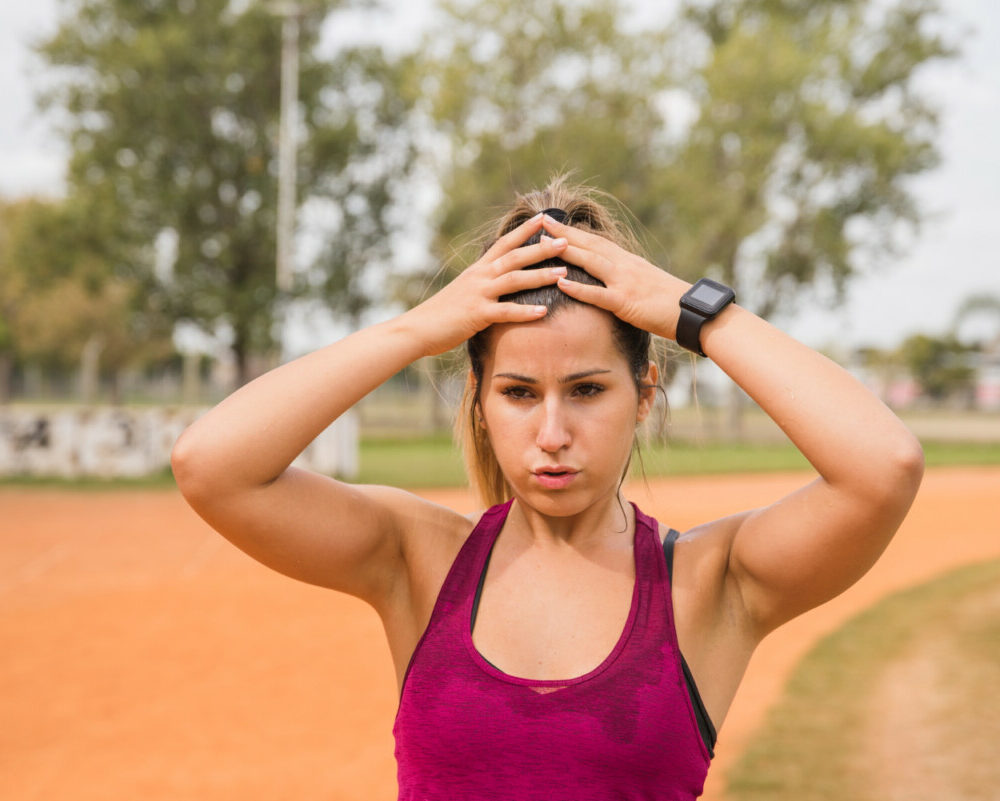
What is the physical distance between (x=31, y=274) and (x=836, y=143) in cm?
2653

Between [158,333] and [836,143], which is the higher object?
[836,143]

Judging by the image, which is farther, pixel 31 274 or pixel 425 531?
pixel 31 274

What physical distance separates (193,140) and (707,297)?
97.9 ft

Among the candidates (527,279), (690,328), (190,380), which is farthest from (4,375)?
(690,328)

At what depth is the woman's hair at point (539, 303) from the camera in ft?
5.92

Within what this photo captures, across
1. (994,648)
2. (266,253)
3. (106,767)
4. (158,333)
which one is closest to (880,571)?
(994,648)

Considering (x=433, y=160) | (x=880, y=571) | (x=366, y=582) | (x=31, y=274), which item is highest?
(x=433, y=160)

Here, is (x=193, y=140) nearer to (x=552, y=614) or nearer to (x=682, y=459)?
(x=682, y=459)

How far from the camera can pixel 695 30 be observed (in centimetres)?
3675

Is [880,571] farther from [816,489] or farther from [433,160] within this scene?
[433,160]

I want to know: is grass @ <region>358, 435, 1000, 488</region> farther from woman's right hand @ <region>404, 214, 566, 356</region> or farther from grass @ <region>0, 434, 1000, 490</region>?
woman's right hand @ <region>404, 214, 566, 356</region>

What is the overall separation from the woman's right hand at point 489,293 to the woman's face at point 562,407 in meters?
0.05

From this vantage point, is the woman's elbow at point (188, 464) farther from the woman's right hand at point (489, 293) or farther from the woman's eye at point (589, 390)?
the woman's eye at point (589, 390)

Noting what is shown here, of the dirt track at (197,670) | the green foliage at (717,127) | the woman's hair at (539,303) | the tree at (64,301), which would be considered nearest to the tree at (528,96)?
the green foliage at (717,127)
